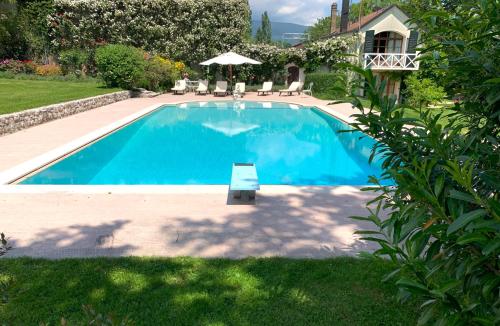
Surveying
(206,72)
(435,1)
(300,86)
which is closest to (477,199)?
(435,1)

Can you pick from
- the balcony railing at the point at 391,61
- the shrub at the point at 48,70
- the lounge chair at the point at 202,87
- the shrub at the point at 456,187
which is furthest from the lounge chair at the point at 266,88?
the shrub at the point at 456,187

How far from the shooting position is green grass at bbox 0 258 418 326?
295cm

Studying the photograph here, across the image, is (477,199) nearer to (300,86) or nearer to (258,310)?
(258,310)

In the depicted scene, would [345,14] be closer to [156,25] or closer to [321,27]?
[156,25]

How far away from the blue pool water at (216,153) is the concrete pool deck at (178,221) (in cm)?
206

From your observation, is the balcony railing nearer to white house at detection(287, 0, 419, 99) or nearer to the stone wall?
white house at detection(287, 0, 419, 99)

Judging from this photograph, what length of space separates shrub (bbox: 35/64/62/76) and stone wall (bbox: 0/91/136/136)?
8.87 m

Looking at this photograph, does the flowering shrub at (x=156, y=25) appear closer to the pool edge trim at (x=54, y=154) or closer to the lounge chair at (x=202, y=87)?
the lounge chair at (x=202, y=87)

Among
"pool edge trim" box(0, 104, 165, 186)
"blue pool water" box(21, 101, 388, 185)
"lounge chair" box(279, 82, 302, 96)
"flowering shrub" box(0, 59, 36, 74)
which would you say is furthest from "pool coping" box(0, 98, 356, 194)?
"flowering shrub" box(0, 59, 36, 74)

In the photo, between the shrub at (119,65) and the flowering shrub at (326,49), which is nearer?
the shrub at (119,65)

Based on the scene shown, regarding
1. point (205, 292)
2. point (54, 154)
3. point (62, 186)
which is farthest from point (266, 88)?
point (205, 292)

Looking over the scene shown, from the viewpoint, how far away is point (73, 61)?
25.3 m

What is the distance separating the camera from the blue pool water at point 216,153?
8.68 m

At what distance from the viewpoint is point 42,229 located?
466cm
